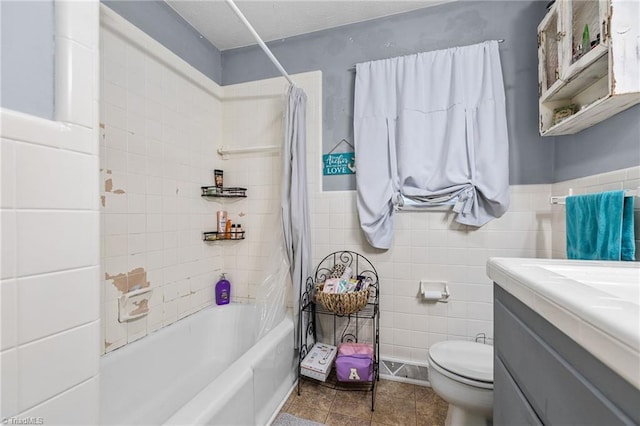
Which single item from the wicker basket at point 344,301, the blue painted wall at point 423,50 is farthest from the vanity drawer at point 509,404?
the blue painted wall at point 423,50

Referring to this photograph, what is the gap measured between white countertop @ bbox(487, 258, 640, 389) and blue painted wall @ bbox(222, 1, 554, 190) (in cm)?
117

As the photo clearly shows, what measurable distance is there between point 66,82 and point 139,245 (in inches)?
47.5

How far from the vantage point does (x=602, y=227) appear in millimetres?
1052

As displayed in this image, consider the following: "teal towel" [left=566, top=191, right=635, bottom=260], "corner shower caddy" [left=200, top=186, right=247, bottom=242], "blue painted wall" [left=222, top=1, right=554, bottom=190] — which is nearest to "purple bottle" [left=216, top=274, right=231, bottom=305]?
"corner shower caddy" [left=200, top=186, right=247, bottom=242]

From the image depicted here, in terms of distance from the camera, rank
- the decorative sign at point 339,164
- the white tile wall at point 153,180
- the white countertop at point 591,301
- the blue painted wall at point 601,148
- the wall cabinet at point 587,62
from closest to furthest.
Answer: the white countertop at point 591,301, the wall cabinet at point 587,62, the blue painted wall at point 601,148, the white tile wall at point 153,180, the decorative sign at point 339,164

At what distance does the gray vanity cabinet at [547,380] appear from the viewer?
348mm

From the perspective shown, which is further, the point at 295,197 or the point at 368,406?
the point at 295,197

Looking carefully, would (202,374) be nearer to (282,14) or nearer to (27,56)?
(27,56)

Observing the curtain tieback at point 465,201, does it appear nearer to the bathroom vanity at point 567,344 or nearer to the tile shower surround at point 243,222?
the tile shower surround at point 243,222

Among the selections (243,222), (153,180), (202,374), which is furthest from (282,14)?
(202,374)

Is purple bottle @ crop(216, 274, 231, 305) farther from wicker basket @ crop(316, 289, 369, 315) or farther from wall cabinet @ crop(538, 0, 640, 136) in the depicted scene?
wall cabinet @ crop(538, 0, 640, 136)

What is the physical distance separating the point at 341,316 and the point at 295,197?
0.86 metres

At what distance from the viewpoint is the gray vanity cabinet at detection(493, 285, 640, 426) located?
35 cm

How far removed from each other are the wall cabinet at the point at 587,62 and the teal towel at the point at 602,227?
1.16ft
